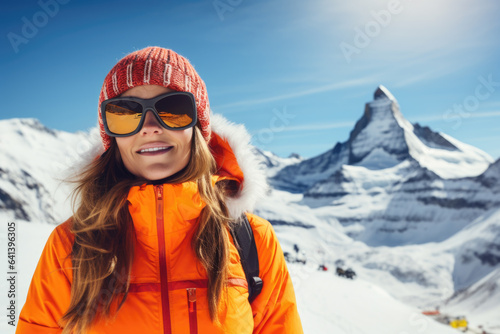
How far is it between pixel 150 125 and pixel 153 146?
14cm

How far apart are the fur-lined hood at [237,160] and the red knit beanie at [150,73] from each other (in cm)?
26

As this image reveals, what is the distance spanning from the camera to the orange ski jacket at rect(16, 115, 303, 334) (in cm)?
227

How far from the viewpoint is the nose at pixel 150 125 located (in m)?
2.46

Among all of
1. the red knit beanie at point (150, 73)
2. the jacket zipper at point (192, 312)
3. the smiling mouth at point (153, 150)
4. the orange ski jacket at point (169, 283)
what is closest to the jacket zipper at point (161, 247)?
the orange ski jacket at point (169, 283)

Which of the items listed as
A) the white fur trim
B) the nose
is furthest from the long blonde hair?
the nose

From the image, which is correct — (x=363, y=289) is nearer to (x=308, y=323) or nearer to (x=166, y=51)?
(x=308, y=323)

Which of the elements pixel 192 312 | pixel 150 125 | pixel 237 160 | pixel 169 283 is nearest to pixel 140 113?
pixel 150 125

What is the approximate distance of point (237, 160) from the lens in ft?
9.50

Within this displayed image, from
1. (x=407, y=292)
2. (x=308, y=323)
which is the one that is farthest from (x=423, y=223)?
(x=308, y=323)

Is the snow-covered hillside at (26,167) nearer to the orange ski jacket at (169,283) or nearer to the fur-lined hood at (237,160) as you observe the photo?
the fur-lined hood at (237,160)

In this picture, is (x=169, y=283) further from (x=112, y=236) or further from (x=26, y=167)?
(x=26, y=167)

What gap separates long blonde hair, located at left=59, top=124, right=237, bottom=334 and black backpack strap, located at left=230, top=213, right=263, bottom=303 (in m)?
0.09

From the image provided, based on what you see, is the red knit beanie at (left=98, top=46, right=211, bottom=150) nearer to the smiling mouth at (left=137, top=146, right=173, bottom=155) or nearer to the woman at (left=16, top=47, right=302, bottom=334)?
the woman at (left=16, top=47, right=302, bottom=334)

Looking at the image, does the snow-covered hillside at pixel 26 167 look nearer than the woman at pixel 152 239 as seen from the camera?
No
